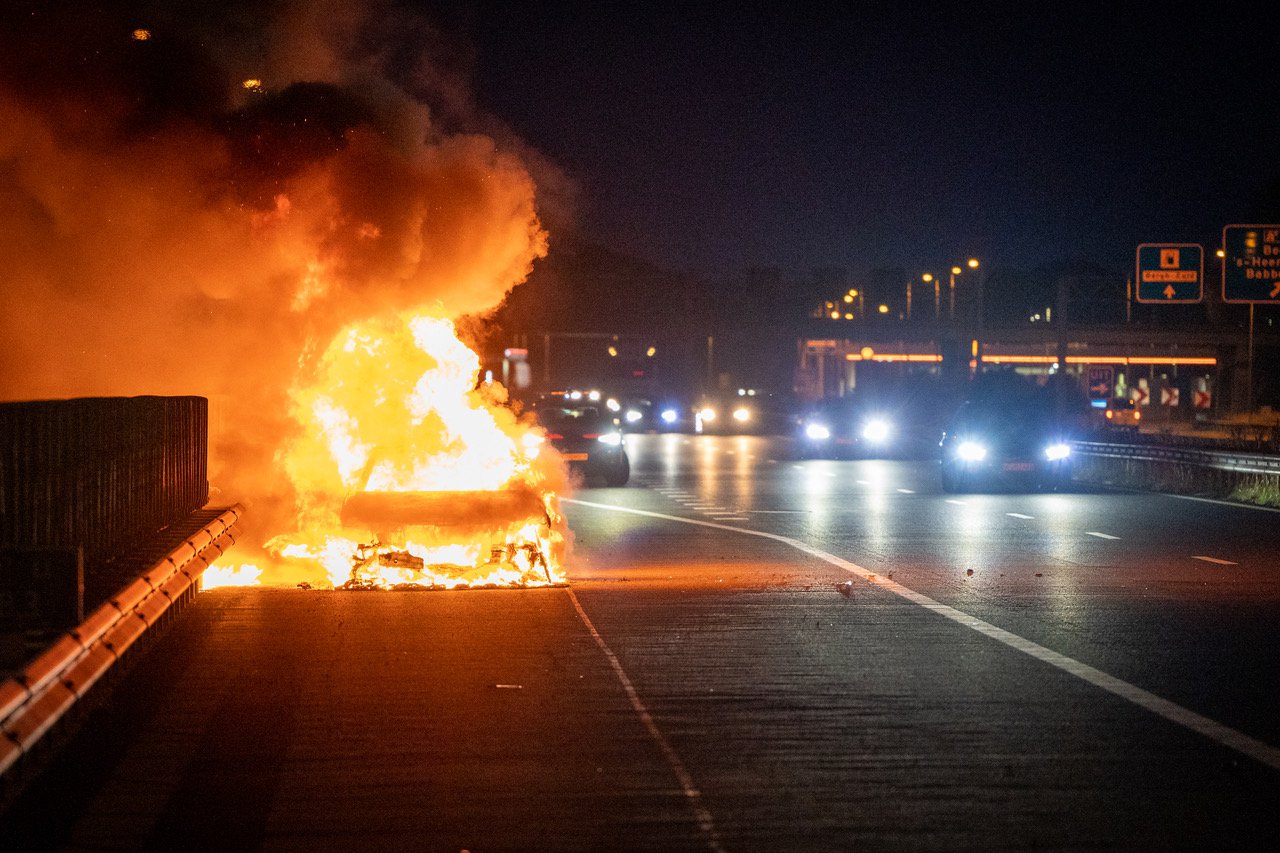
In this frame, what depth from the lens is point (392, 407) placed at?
17.4 metres

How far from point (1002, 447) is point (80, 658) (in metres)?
25.4

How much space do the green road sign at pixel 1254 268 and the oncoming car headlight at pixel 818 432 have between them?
490 inches

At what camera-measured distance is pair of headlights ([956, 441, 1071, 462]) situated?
102ft

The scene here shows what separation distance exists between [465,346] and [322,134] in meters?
2.80

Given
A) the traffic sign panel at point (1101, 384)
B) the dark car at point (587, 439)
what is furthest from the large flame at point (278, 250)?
the traffic sign panel at point (1101, 384)

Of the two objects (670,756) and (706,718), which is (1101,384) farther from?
(670,756)

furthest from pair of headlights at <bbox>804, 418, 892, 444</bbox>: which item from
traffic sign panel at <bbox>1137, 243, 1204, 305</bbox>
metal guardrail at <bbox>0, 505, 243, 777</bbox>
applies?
metal guardrail at <bbox>0, 505, 243, 777</bbox>

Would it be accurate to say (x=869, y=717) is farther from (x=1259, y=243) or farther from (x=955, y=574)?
(x=1259, y=243)

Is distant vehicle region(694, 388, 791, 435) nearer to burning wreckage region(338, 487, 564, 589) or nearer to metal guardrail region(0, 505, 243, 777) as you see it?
burning wreckage region(338, 487, 564, 589)

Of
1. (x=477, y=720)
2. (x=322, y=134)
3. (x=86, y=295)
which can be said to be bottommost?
(x=477, y=720)

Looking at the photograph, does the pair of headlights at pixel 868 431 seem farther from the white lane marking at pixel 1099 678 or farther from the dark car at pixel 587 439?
the white lane marking at pixel 1099 678

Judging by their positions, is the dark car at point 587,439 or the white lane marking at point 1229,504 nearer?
the white lane marking at point 1229,504

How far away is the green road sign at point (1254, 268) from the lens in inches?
1558

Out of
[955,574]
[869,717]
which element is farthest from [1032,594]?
[869,717]
